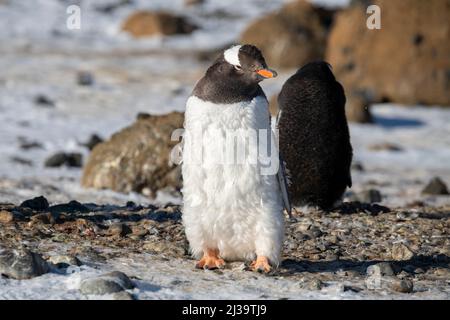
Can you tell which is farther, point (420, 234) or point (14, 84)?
point (14, 84)

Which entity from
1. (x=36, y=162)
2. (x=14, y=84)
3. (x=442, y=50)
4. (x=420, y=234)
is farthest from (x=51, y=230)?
(x=442, y=50)

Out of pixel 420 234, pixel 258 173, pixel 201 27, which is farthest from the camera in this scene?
pixel 201 27

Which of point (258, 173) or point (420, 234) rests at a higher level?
point (258, 173)

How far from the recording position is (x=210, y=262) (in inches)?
209

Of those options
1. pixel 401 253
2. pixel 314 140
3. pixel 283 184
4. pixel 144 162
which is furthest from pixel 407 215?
pixel 144 162

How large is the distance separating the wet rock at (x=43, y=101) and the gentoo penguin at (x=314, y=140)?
8093 millimetres

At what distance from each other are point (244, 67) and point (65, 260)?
4.70 ft

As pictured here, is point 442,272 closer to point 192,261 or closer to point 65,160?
point 192,261

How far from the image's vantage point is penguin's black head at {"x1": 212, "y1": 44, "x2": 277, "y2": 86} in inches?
197

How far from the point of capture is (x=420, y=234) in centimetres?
647

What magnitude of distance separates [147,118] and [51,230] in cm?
356

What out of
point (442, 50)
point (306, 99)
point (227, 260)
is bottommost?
point (227, 260)

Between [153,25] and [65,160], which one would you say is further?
[153,25]

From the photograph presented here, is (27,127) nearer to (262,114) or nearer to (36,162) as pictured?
(36,162)
